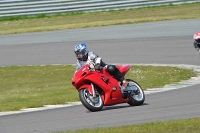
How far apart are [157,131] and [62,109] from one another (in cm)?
373

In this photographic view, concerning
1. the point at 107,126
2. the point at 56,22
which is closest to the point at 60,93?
the point at 107,126

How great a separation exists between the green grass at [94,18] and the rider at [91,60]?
17.0 meters

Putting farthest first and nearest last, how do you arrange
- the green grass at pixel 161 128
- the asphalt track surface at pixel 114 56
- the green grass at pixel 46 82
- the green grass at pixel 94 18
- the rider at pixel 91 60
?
the green grass at pixel 94 18 → the green grass at pixel 46 82 → the rider at pixel 91 60 → the asphalt track surface at pixel 114 56 → the green grass at pixel 161 128

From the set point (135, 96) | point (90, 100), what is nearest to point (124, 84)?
point (135, 96)

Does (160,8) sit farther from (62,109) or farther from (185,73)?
(62,109)

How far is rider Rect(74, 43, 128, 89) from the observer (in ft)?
36.4

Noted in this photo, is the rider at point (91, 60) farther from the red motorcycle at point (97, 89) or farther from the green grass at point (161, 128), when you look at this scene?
the green grass at point (161, 128)

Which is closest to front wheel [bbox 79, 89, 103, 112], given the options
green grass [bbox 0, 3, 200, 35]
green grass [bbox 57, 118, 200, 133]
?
green grass [bbox 57, 118, 200, 133]

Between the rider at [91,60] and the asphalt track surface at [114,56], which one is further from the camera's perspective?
the rider at [91,60]

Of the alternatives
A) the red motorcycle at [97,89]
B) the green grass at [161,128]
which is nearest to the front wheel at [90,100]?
the red motorcycle at [97,89]

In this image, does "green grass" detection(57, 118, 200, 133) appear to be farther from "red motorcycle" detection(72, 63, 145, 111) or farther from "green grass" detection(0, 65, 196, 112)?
"green grass" detection(0, 65, 196, 112)

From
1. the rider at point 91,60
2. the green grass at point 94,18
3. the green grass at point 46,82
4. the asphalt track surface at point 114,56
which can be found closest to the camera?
the asphalt track surface at point 114,56

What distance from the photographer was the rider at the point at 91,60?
11094 mm

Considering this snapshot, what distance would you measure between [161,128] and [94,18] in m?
22.2
